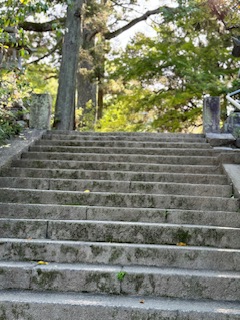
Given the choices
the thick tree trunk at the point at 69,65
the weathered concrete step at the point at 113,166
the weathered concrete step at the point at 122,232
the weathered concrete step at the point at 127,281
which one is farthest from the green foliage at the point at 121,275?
the thick tree trunk at the point at 69,65

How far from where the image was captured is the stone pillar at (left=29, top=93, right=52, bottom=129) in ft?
27.6

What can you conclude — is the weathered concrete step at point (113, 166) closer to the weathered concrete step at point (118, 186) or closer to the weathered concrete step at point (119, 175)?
the weathered concrete step at point (119, 175)

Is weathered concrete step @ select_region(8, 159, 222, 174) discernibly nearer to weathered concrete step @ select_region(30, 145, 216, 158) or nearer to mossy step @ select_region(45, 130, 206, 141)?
weathered concrete step @ select_region(30, 145, 216, 158)

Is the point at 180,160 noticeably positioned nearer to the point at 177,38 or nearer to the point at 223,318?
the point at 223,318

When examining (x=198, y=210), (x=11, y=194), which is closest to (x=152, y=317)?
(x=198, y=210)

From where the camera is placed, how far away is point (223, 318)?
3031 mm

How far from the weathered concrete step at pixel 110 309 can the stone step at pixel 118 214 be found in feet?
4.09

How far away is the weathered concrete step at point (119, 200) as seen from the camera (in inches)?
190

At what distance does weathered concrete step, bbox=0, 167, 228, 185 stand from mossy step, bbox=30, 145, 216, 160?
2.87 ft

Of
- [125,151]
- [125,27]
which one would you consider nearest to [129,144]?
[125,151]

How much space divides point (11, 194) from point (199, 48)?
421 inches

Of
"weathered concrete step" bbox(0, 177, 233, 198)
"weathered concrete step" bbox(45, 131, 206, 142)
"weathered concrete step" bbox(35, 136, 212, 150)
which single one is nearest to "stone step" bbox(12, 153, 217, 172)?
"weathered concrete step" bbox(35, 136, 212, 150)

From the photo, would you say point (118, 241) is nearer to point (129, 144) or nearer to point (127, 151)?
point (127, 151)

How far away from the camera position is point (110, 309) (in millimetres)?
3145
